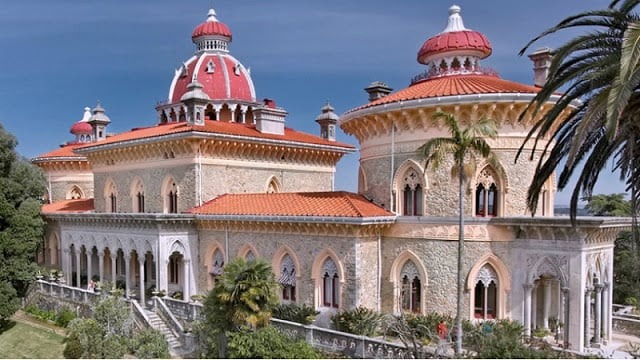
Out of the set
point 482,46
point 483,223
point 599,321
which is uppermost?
point 482,46

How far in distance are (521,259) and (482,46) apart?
980cm

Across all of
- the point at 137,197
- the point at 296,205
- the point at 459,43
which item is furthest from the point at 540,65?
the point at 137,197

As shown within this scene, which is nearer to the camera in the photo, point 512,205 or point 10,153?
point 512,205

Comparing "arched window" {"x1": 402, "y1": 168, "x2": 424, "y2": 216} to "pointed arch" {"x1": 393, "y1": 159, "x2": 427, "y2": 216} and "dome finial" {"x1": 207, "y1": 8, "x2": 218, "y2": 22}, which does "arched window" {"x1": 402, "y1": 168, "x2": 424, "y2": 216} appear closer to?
"pointed arch" {"x1": 393, "y1": 159, "x2": 427, "y2": 216}

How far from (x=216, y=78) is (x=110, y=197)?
36.9ft

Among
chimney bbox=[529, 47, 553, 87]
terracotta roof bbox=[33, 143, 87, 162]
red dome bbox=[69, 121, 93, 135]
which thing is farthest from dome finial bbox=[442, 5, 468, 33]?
red dome bbox=[69, 121, 93, 135]

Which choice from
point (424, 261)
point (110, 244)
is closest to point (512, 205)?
point (424, 261)

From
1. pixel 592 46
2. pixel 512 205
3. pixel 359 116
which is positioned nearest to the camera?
pixel 592 46

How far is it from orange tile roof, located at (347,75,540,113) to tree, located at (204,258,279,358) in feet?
27.6

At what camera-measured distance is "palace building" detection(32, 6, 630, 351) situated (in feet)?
58.9

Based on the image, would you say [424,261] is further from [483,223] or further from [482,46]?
[482,46]

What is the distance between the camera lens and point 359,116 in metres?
21.3

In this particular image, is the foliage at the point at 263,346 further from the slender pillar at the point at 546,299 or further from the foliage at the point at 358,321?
the slender pillar at the point at 546,299

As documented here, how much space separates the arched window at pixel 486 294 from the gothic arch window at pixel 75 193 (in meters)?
34.2
